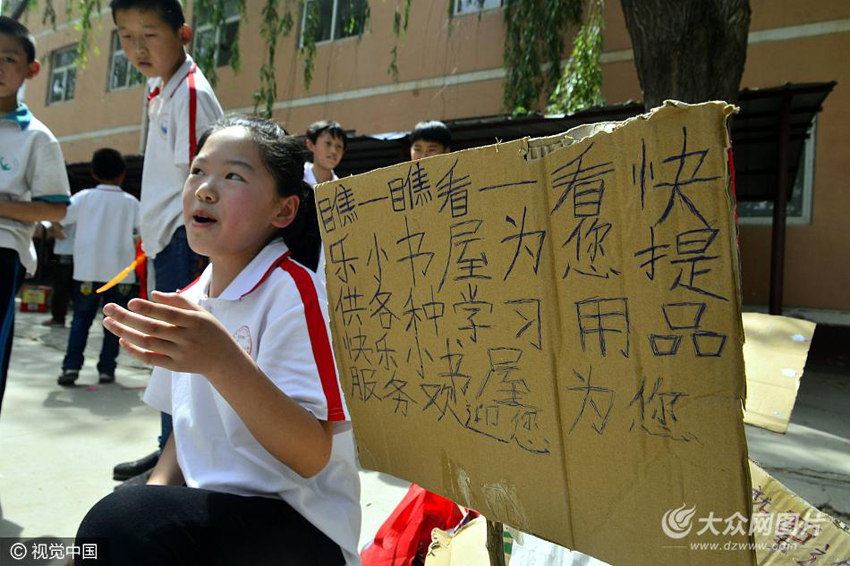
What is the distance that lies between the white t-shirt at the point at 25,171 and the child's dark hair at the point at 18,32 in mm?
201

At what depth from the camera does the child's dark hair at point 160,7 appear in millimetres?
2113

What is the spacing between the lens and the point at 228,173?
119cm

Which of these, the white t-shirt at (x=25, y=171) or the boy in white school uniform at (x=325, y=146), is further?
the boy in white school uniform at (x=325, y=146)

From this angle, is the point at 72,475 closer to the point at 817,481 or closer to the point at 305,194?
the point at 305,194

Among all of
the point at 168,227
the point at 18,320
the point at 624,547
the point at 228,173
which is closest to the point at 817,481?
the point at 624,547

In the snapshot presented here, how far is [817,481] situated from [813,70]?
5124 mm

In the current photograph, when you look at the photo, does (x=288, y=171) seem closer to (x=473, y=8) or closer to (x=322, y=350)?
(x=322, y=350)

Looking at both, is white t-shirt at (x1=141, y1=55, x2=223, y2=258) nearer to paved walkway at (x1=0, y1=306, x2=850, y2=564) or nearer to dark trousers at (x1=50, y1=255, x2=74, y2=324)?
paved walkway at (x1=0, y1=306, x2=850, y2=564)

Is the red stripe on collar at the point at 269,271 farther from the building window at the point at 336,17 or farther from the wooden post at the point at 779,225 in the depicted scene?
the building window at the point at 336,17

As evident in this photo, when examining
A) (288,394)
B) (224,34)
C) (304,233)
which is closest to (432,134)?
(304,233)

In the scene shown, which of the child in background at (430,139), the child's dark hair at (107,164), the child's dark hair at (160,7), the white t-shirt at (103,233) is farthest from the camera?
the child's dark hair at (107,164)

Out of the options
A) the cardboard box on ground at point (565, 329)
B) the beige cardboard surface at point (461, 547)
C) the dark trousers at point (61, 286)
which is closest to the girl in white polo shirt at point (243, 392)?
the cardboard box on ground at point (565, 329)

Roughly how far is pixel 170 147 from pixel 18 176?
1.64 ft

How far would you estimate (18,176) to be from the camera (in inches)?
81.1
